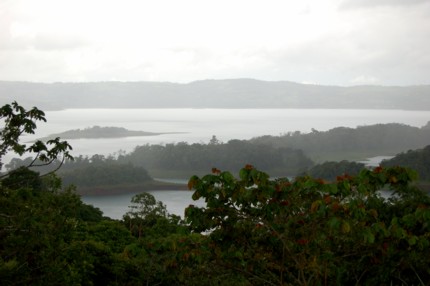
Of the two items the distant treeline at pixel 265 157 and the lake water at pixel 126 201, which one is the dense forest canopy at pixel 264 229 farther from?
the lake water at pixel 126 201

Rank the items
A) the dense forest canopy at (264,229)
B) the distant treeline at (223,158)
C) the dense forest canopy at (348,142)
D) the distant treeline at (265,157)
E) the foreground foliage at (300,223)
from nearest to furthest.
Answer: the foreground foliage at (300,223) < the dense forest canopy at (264,229) < the distant treeline at (265,157) < the distant treeline at (223,158) < the dense forest canopy at (348,142)

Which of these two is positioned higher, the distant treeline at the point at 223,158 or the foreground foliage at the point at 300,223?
the foreground foliage at the point at 300,223

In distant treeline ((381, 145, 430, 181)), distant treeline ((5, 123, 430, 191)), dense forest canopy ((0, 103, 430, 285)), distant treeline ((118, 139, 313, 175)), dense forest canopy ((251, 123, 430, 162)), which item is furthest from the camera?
dense forest canopy ((251, 123, 430, 162))

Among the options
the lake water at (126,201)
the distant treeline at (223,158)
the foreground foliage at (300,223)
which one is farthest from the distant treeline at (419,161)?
the foreground foliage at (300,223)

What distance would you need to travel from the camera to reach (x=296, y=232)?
6570 mm

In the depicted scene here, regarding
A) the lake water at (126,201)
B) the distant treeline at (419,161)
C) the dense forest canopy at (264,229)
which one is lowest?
the lake water at (126,201)

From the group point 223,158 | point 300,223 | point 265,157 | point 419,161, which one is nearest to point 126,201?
point 223,158

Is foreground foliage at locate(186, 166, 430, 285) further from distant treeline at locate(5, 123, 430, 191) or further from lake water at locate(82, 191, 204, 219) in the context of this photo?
lake water at locate(82, 191, 204, 219)

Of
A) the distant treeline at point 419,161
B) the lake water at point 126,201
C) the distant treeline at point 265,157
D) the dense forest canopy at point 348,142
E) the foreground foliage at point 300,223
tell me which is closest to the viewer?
the foreground foliage at point 300,223

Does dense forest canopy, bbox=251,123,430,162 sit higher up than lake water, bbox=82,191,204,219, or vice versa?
dense forest canopy, bbox=251,123,430,162

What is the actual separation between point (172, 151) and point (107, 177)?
28596mm

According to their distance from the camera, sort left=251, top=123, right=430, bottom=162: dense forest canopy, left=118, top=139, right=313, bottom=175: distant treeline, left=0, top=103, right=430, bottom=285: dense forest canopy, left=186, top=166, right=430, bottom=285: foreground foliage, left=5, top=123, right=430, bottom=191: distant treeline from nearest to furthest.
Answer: left=186, top=166, right=430, bottom=285: foreground foliage < left=0, top=103, right=430, bottom=285: dense forest canopy < left=5, top=123, right=430, bottom=191: distant treeline < left=118, top=139, right=313, bottom=175: distant treeline < left=251, top=123, right=430, bottom=162: dense forest canopy

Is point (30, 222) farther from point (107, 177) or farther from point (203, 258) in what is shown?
point (107, 177)

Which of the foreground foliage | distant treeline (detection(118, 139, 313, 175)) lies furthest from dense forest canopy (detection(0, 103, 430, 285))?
distant treeline (detection(118, 139, 313, 175))
